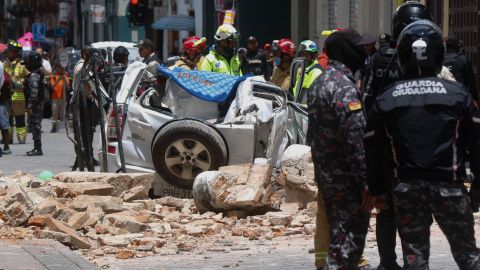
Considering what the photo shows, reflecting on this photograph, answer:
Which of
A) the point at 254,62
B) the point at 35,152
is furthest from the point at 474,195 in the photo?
the point at 254,62

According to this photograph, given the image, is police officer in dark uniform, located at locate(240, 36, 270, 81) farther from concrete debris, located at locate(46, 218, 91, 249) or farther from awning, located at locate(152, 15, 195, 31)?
concrete debris, located at locate(46, 218, 91, 249)

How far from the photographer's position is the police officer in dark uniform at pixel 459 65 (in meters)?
12.1

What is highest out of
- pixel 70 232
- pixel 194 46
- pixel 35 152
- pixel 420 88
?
pixel 420 88

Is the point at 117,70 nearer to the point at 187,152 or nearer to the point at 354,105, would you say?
the point at 187,152

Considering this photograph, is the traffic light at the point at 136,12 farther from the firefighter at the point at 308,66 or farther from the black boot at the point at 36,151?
the firefighter at the point at 308,66

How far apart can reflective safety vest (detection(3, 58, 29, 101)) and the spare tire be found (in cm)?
1294

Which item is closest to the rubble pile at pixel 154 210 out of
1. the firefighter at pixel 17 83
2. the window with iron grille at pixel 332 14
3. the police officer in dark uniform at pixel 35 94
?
the police officer in dark uniform at pixel 35 94

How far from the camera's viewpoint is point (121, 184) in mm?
14648

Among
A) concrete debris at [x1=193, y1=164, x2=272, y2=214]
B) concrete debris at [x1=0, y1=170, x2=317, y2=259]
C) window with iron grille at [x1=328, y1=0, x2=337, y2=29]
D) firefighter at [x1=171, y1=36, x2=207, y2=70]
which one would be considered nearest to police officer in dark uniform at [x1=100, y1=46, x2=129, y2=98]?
firefighter at [x1=171, y1=36, x2=207, y2=70]

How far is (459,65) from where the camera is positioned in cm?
1345

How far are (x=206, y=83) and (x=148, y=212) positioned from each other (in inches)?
99.8

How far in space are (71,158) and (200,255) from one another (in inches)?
493

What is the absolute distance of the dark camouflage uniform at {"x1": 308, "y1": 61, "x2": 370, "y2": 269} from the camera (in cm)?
863

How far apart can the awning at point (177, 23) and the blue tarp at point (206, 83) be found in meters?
30.0
